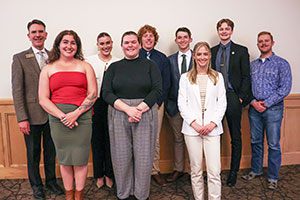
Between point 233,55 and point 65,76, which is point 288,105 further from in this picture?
point 65,76

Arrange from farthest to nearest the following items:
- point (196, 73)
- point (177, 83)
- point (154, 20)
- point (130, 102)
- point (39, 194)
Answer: point (154, 20) < point (177, 83) < point (39, 194) < point (196, 73) < point (130, 102)

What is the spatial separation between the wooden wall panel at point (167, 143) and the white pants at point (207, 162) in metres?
0.96

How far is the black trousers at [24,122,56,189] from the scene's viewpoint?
8.51ft

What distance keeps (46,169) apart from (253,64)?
2.68m

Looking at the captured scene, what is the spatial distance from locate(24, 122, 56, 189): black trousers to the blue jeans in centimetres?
236

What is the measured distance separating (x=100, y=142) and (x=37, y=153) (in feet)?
2.18

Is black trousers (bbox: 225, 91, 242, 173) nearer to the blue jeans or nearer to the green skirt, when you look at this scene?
the blue jeans

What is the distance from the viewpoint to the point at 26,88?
8.25 feet

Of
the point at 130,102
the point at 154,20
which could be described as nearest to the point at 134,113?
the point at 130,102

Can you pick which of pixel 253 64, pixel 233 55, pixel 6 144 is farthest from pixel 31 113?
pixel 253 64

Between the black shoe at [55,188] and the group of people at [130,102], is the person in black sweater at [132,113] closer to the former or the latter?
the group of people at [130,102]

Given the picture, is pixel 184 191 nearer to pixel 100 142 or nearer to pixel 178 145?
pixel 178 145

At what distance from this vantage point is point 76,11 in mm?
3049

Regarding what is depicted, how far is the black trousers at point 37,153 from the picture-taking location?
102 inches
